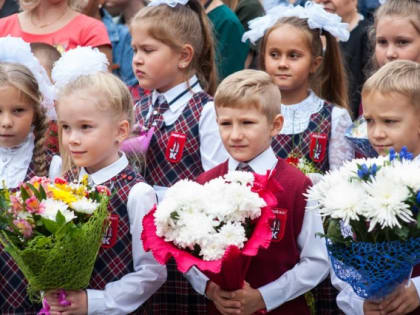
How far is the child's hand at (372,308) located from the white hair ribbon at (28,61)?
84.1 inches

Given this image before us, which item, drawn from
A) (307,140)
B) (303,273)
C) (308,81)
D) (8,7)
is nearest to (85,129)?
(303,273)

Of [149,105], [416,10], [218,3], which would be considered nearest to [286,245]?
[149,105]

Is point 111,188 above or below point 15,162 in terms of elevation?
above

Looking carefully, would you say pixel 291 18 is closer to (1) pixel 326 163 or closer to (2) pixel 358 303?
(1) pixel 326 163

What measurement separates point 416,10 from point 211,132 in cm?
151

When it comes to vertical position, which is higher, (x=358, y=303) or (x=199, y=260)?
(x=199, y=260)

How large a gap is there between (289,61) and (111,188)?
1.63 m

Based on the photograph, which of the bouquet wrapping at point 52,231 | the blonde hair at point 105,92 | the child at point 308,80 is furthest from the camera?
the child at point 308,80

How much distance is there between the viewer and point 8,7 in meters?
7.92

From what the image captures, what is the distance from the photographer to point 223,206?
137 inches

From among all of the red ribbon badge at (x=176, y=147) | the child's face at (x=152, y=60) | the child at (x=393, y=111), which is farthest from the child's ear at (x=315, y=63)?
the child at (x=393, y=111)

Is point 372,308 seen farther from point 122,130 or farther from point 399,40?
point 399,40

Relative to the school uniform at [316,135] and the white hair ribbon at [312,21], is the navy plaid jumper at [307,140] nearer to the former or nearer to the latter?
the school uniform at [316,135]

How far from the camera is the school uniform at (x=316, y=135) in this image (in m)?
4.94
